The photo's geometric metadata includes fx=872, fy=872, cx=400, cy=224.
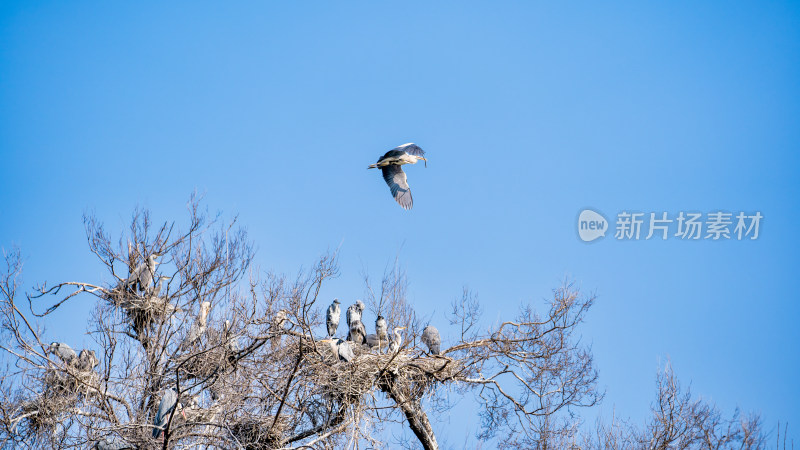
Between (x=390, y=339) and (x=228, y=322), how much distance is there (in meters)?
2.81

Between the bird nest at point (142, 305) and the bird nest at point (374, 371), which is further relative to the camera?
the bird nest at point (142, 305)

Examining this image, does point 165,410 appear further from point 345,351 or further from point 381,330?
point 381,330

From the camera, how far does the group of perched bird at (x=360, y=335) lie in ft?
44.4

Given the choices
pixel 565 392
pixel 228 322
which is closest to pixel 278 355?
pixel 228 322

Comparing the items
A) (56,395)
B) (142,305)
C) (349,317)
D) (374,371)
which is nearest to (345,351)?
(374,371)

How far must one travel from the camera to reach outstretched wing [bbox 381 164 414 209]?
602 inches

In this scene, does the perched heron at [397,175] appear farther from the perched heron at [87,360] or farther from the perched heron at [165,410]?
the perched heron at [87,360]

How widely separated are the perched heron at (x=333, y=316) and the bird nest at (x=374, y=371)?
6.45ft

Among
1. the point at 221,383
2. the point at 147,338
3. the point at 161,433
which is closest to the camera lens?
the point at 161,433

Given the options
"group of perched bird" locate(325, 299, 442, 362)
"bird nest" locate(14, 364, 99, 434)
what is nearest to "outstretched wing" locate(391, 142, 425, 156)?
"group of perched bird" locate(325, 299, 442, 362)

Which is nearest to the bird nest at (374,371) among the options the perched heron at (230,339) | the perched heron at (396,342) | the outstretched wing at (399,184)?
the perched heron at (396,342)

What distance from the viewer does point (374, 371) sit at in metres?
13.1

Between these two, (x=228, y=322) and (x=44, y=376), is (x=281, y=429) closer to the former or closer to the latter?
(x=228, y=322)

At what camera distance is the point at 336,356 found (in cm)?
1324
